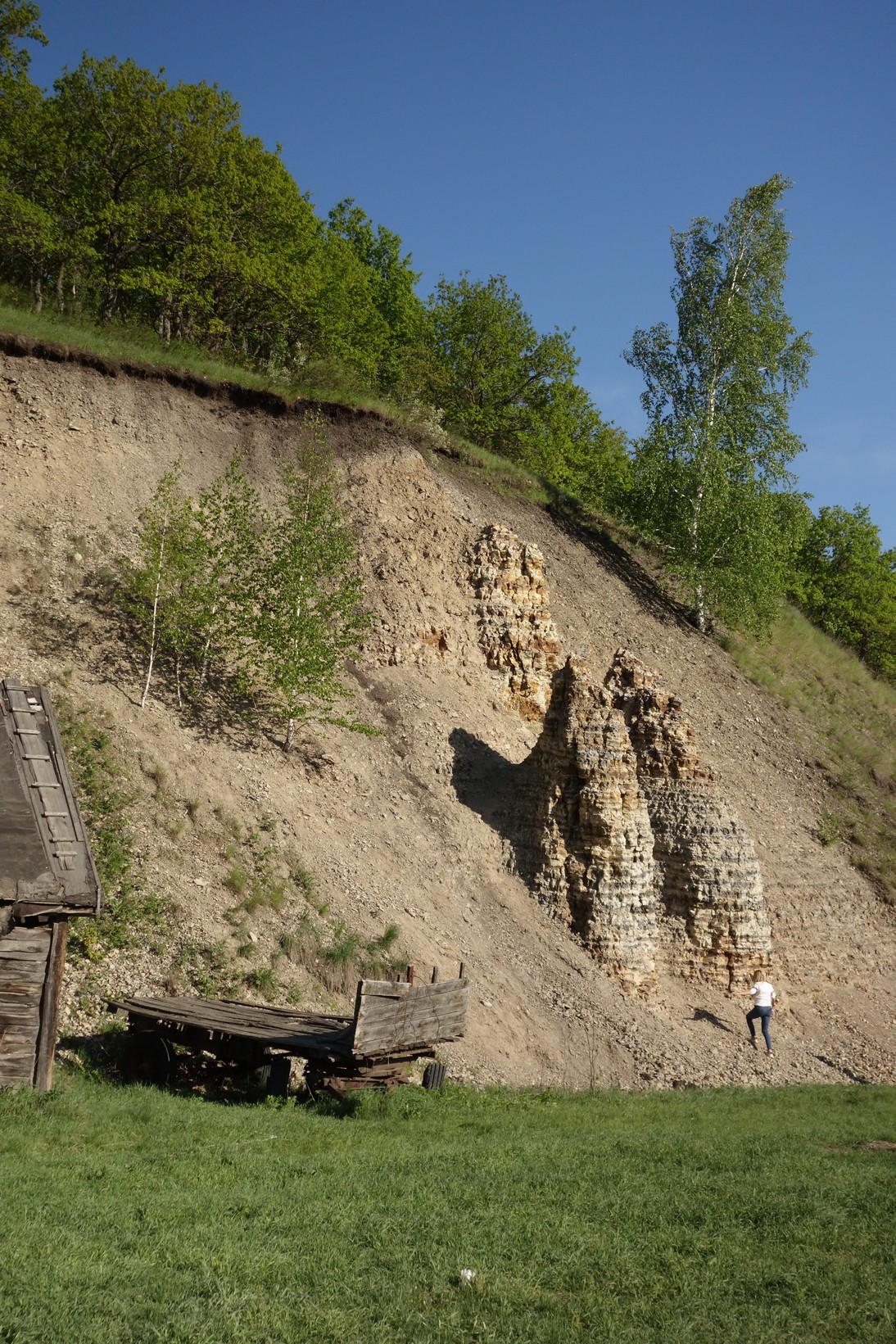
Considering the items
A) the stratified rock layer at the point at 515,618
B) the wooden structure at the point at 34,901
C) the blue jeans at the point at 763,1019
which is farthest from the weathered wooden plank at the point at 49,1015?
the stratified rock layer at the point at 515,618

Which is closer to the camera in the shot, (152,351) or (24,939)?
(24,939)

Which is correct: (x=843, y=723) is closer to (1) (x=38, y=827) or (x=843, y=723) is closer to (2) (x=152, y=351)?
(2) (x=152, y=351)

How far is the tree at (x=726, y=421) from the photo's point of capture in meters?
32.2

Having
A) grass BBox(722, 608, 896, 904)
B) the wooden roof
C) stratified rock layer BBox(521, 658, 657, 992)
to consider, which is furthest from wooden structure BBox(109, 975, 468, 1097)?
grass BBox(722, 608, 896, 904)

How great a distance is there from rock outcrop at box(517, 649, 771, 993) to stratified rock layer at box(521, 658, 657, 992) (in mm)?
22

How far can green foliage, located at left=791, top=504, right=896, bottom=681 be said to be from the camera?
4778 cm

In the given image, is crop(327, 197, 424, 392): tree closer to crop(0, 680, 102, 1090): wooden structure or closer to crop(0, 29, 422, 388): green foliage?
crop(0, 29, 422, 388): green foliage

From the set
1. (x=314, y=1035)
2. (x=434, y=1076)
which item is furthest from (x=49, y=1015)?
(x=434, y=1076)

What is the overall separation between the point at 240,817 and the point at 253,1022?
223 inches

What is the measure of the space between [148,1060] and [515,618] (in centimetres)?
1580

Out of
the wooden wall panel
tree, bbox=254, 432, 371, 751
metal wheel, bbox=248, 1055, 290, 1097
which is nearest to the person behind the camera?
the wooden wall panel

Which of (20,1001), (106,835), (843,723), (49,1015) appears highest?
(843,723)

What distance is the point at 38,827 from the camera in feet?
36.3

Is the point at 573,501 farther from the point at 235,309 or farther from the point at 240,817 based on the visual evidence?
the point at 240,817
